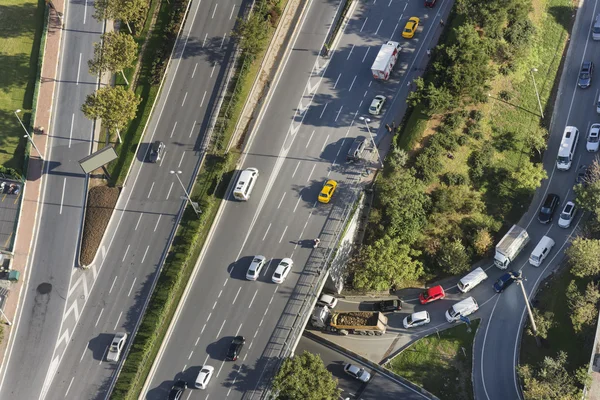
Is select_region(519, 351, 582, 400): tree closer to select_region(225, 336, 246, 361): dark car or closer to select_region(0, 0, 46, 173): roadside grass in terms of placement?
select_region(225, 336, 246, 361): dark car

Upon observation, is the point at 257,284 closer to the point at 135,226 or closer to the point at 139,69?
the point at 135,226

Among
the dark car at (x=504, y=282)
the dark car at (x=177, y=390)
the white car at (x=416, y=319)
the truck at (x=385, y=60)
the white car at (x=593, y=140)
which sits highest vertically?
the white car at (x=593, y=140)

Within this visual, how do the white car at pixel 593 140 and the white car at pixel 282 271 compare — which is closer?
the white car at pixel 282 271

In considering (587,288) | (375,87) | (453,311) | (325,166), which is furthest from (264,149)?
(587,288)

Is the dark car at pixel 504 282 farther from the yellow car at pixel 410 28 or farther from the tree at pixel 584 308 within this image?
the yellow car at pixel 410 28

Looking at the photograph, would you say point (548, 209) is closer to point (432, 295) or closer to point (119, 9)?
point (432, 295)

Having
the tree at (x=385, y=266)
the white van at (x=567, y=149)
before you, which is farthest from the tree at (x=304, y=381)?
the white van at (x=567, y=149)
